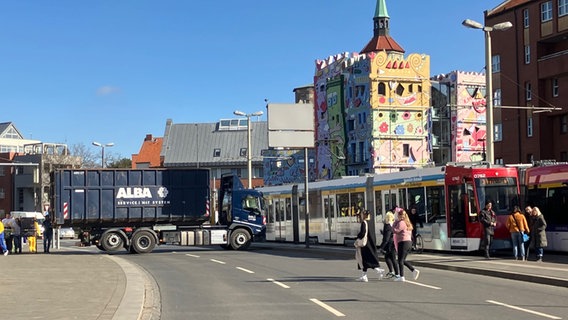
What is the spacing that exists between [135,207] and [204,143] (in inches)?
2963

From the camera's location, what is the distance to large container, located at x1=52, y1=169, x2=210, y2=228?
30.0 m

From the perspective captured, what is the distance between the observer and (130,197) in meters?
30.7

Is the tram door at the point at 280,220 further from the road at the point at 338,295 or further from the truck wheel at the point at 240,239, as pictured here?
the road at the point at 338,295

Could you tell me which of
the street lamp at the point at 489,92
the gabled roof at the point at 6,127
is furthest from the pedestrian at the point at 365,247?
the gabled roof at the point at 6,127

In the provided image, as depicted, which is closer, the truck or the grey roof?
the truck

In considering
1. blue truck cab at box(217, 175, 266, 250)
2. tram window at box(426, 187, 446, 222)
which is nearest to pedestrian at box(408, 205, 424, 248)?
tram window at box(426, 187, 446, 222)

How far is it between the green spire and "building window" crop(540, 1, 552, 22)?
48088mm

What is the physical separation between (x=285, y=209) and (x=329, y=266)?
50.1ft

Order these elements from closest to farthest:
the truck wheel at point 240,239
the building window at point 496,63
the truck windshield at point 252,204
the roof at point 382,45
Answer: the truck wheel at point 240,239
the truck windshield at point 252,204
the building window at point 496,63
the roof at point 382,45

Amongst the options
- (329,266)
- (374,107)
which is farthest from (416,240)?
(374,107)

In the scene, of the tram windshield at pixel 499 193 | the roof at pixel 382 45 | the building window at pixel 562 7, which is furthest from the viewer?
the roof at pixel 382 45

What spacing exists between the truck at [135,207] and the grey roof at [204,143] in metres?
70.0

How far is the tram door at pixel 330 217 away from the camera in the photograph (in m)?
32.4

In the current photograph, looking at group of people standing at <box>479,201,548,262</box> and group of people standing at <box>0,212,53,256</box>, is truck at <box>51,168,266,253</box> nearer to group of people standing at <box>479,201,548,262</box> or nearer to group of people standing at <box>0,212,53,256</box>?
group of people standing at <box>0,212,53,256</box>
